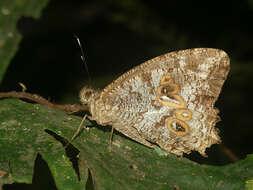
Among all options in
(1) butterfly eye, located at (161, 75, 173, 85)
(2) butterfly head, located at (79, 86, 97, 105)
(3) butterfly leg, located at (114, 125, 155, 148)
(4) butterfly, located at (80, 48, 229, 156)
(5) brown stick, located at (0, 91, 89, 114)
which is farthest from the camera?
(2) butterfly head, located at (79, 86, 97, 105)

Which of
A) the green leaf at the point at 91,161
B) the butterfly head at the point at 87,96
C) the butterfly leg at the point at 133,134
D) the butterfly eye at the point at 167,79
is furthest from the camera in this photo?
the butterfly head at the point at 87,96

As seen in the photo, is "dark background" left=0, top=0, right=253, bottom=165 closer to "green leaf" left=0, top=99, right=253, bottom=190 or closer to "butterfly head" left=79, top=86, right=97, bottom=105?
"butterfly head" left=79, top=86, right=97, bottom=105

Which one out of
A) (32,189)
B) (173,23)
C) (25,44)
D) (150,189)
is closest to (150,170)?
(150,189)

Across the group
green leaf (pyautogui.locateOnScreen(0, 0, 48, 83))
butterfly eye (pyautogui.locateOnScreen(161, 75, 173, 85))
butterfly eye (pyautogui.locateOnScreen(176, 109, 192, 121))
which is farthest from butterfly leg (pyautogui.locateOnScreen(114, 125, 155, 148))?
green leaf (pyautogui.locateOnScreen(0, 0, 48, 83))

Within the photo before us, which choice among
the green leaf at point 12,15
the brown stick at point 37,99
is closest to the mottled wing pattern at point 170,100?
the brown stick at point 37,99

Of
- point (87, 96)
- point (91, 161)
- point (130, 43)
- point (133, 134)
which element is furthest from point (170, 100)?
point (130, 43)

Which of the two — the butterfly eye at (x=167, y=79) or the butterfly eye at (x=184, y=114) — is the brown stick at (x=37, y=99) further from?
the butterfly eye at (x=184, y=114)

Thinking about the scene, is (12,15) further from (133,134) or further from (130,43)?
(130,43)
